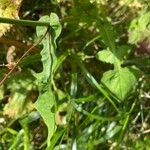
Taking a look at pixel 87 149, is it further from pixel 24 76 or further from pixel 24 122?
pixel 24 76

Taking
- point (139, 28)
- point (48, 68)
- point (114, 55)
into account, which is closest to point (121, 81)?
point (114, 55)

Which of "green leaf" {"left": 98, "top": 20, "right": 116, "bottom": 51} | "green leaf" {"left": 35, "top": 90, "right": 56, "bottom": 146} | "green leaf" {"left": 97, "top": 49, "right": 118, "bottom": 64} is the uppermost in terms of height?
"green leaf" {"left": 98, "top": 20, "right": 116, "bottom": 51}

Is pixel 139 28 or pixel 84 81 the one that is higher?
pixel 139 28

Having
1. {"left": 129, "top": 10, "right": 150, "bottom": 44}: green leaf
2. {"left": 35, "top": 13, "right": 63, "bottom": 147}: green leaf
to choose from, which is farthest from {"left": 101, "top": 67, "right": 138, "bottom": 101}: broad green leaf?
{"left": 35, "top": 13, "right": 63, "bottom": 147}: green leaf

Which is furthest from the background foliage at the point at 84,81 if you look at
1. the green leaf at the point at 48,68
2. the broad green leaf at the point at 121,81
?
the green leaf at the point at 48,68

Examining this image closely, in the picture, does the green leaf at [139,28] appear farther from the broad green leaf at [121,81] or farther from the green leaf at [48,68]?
the green leaf at [48,68]

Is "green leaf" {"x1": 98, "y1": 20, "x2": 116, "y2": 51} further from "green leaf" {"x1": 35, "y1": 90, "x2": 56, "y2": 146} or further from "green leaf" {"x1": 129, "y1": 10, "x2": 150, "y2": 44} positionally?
"green leaf" {"x1": 35, "y1": 90, "x2": 56, "y2": 146}

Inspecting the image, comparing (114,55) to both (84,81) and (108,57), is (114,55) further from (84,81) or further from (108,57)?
(84,81)
